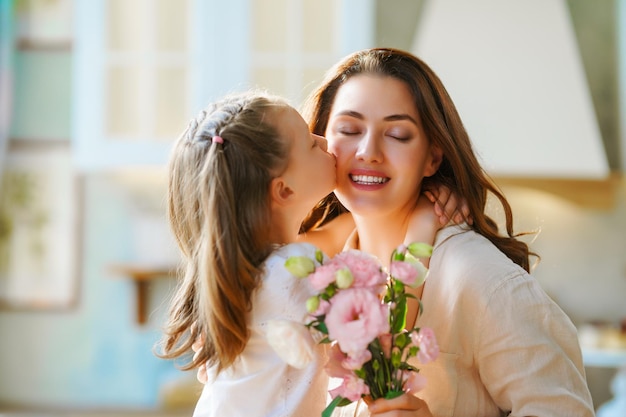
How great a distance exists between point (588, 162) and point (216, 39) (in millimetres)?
2068

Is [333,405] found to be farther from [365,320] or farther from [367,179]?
[367,179]

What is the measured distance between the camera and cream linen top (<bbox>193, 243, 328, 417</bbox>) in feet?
4.44

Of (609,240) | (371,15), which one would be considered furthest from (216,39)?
(609,240)

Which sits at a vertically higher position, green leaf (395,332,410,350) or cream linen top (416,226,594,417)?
green leaf (395,332,410,350)

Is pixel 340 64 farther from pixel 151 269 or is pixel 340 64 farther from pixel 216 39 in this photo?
pixel 151 269

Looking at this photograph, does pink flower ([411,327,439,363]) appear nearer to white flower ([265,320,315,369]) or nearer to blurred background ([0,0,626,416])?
white flower ([265,320,315,369])

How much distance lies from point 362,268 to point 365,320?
80 millimetres

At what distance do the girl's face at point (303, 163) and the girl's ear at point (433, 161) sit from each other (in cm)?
24

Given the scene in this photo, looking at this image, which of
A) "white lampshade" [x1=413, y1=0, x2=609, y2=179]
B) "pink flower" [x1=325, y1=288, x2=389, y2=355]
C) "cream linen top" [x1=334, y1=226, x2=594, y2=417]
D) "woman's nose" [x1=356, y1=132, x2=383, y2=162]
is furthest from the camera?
"white lampshade" [x1=413, y1=0, x2=609, y2=179]

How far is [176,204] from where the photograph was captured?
1463mm


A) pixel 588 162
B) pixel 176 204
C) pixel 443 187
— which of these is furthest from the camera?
pixel 588 162

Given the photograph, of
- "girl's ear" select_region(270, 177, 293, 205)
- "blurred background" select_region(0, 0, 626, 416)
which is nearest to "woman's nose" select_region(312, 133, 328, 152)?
"girl's ear" select_region(270, 177, 293, 205)

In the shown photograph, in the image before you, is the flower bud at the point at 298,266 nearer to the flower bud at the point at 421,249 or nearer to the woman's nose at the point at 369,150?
the flower bud at the point at 421,249

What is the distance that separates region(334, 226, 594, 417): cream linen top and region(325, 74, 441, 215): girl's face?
166 mm
